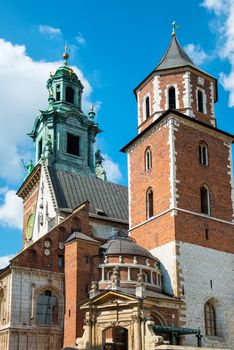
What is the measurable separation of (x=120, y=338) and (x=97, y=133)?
31.2 metres

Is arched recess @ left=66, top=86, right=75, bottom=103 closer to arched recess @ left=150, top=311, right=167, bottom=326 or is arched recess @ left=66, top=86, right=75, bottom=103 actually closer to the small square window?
the small square window

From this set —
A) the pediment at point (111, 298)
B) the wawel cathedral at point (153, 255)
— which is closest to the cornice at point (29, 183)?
the wawel cathedral at point (153, 255)

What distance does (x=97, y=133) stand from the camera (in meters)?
56.8

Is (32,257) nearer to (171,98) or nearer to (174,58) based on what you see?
(171,98)

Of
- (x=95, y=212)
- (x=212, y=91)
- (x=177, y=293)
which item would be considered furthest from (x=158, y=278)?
(x=212, y=91)

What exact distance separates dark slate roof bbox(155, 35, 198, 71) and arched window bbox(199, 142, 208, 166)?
5.45 meters

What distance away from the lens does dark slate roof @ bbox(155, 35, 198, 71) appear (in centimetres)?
3603

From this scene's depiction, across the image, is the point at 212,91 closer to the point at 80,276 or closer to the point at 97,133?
the point at 80,276

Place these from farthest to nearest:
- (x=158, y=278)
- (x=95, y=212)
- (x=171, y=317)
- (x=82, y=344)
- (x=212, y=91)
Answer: (x=95, y=212), (x=212, y=91), (x=158, y=278), (x=171, y=317), (x=82, y=344)

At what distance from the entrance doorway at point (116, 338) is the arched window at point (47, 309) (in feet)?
15.6

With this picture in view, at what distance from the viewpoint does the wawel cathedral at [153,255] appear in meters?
28.0

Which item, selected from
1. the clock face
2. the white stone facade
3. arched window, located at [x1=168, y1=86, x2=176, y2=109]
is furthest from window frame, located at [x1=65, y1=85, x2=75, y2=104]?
the white stone facade

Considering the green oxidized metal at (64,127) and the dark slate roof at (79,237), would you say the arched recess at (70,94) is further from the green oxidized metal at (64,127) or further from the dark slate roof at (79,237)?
the dark slate roof at (79,237)

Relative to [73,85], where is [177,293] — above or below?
below
